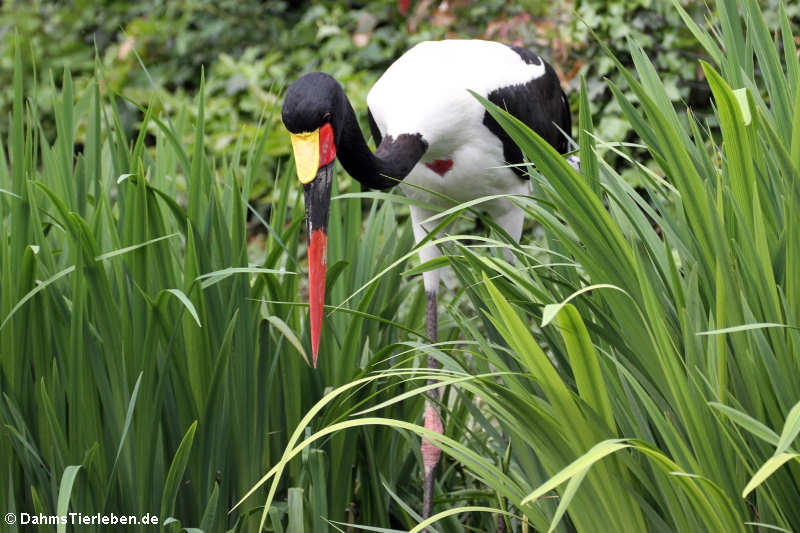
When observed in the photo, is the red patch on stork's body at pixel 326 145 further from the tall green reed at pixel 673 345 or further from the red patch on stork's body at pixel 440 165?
the tall green reed at pixel 673 345

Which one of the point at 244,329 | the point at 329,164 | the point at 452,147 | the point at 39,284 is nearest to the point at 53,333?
the point at 39,284

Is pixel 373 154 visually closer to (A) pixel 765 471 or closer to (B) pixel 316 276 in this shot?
(B) pixel 316 276

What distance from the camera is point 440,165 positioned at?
262 cm

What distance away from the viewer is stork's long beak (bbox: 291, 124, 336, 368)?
2094mm

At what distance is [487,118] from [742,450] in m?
1.26

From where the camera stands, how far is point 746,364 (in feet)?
4.80

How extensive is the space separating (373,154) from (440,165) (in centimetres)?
25

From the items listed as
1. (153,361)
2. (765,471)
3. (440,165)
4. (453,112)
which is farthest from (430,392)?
(765,471)

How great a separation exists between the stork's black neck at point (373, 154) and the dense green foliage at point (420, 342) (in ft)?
0.44

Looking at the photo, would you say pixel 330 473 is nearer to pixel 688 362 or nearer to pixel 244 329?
pixel 244 329

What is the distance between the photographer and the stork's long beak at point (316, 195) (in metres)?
2.09

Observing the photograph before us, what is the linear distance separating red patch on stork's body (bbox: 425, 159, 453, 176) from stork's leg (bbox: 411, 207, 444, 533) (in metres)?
0.11

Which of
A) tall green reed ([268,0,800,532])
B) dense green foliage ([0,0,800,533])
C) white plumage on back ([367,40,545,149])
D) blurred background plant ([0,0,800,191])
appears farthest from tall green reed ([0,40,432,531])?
blurred background plant ([0,0,800,191])

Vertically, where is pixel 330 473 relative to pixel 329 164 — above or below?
below
